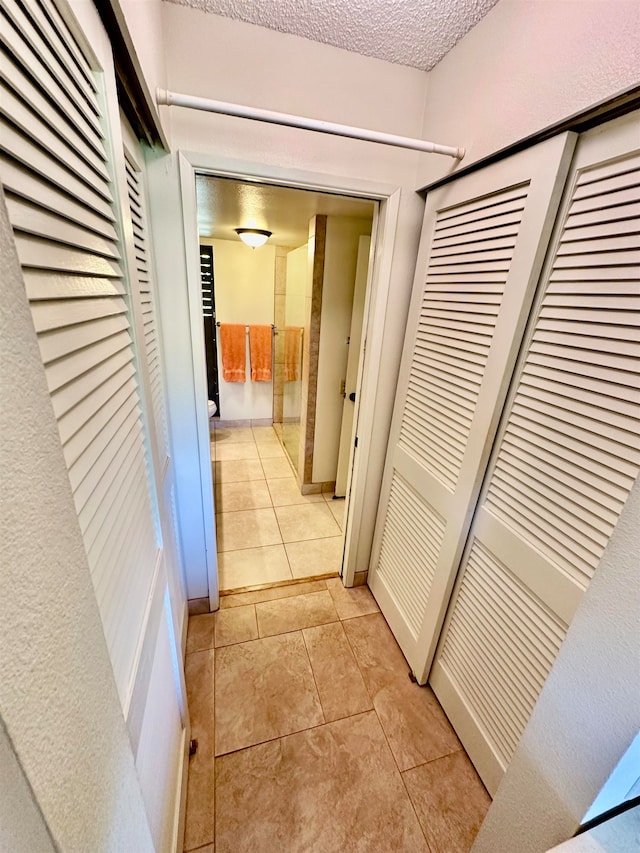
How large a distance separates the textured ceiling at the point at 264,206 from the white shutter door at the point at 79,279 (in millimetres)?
864

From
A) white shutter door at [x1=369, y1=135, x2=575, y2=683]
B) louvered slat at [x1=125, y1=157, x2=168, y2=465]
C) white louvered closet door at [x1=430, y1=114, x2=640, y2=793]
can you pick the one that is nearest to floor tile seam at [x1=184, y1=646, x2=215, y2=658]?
white shutter door at [x1=369, y1=135, x2=575, y2=683]

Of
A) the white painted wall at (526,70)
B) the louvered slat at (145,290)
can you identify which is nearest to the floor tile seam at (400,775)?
the louvered slat at (145,290)

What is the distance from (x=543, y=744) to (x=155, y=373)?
142 centimetres

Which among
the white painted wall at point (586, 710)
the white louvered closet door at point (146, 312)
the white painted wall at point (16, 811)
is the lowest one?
the white painted wall at point (586, 710)

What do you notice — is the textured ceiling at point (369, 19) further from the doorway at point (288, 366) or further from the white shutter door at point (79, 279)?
the white shutter door at point (79, 279)

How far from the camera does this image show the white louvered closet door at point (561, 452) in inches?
31.1

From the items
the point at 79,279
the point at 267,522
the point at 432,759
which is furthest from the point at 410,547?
the point at 79,279

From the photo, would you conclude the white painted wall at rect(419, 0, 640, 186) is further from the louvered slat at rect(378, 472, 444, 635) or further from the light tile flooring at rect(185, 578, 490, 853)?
the light tile flooring at rect(185, 578, 490, 853)

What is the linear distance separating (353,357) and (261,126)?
4.81ft

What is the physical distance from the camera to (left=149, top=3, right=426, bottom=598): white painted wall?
1137 mm

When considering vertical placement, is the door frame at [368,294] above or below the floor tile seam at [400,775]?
above

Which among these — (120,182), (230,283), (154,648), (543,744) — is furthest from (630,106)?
(230,283)

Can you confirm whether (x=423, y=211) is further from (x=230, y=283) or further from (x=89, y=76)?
(x=230, y=283)

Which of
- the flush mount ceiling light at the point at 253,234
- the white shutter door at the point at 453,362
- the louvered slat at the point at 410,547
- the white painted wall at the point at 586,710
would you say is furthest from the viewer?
the flush mount ceiling light at the point at 253,234
